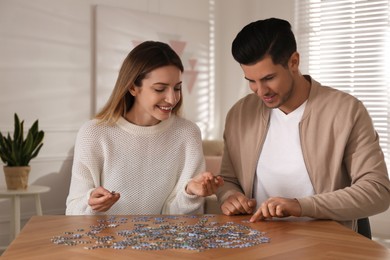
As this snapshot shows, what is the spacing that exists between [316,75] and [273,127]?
456cm

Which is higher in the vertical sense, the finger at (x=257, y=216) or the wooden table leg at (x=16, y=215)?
the finger at (x=257, y=216)

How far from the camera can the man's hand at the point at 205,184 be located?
102 inches

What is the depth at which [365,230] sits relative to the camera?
298 cm

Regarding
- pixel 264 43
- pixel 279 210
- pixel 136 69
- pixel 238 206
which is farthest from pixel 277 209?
pixel 136 69

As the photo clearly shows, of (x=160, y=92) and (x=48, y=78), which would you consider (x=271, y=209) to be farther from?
(x=48, y=78)

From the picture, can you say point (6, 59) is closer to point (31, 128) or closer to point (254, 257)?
point (31, 128)

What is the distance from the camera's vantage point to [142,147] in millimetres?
3049

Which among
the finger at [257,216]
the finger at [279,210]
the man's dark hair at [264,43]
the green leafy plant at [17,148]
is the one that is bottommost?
the green leafy plant at [17,148]

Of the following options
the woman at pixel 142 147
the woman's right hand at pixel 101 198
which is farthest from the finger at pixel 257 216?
the woman's right hand at pixel 101 198

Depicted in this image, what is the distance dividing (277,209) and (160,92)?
2.76 feet

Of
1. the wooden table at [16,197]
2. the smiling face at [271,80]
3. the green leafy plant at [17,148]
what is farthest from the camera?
the green leafy plant at [17,148]

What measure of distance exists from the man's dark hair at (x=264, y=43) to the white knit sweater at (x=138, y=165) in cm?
52

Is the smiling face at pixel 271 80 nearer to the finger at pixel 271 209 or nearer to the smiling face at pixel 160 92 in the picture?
the smiling face at pixel 160 92

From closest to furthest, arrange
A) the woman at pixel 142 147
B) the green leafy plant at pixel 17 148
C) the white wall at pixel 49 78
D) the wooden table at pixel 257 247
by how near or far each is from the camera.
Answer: the wooden table at pixel 257 247, the woman at pixel 142 147, the green leafy plant at pixel 17 148, the white wall at pixel 49 78
